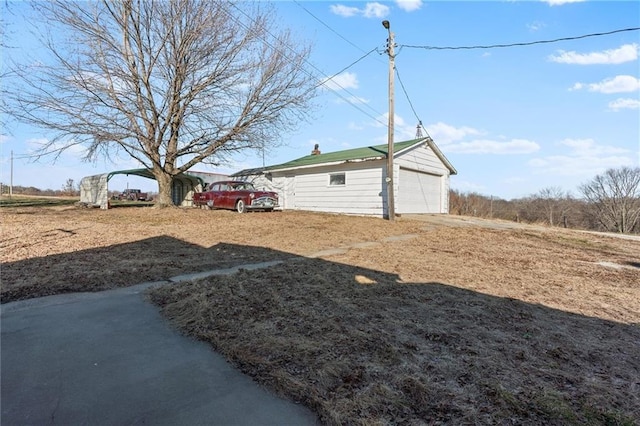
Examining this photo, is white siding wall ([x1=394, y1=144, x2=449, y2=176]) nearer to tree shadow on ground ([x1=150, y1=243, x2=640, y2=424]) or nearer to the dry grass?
the dry grass

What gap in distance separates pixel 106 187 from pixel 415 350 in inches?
786

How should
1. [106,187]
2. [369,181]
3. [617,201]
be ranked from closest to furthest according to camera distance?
[369,181]
[106,187]
[617,201]

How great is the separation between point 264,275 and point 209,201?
46.2ft

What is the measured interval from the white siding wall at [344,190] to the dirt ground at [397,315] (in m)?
6.93

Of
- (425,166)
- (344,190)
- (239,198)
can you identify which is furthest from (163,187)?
(425,166)

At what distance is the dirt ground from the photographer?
228 centimetres

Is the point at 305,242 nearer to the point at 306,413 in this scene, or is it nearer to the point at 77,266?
the point at 77,266

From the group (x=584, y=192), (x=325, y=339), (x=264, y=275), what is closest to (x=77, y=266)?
(x=264, y=275)

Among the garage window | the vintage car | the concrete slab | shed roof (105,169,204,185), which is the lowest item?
the concrete slab

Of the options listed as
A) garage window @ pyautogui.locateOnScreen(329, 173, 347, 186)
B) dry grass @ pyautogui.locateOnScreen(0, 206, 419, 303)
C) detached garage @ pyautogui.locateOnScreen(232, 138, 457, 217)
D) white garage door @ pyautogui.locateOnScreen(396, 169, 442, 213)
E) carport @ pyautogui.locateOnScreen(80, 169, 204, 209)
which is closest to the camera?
dry grass @ pyautogui.locateOnScreen(0, 206, 419, 303)

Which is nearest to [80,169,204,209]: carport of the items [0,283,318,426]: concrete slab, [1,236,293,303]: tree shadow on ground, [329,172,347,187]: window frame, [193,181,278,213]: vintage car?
[193,181,278,213]: vintage car

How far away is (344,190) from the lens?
17234mm

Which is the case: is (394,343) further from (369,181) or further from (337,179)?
(337,179)

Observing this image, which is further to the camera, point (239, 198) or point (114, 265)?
point (239, 198)
